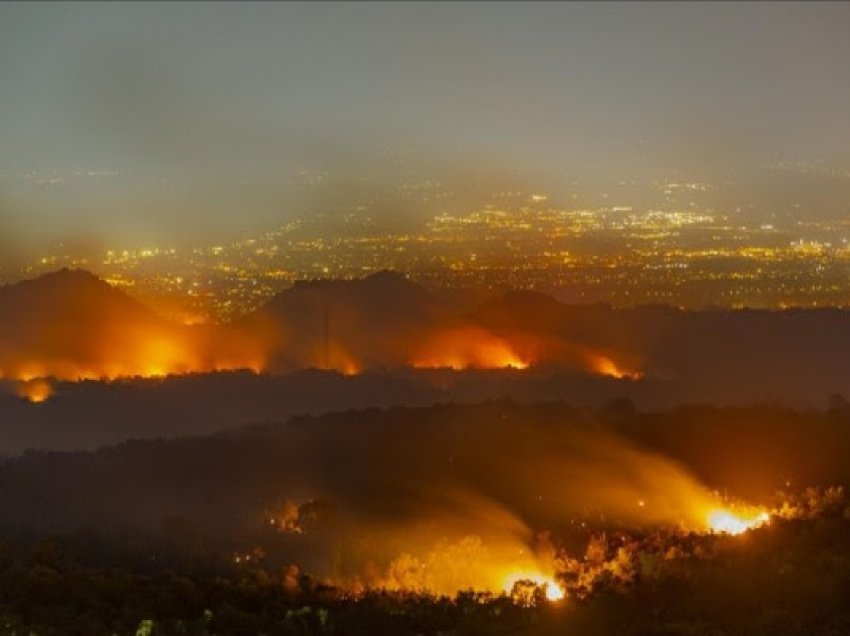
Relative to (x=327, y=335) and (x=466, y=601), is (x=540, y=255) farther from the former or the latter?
(x=466, y=601)

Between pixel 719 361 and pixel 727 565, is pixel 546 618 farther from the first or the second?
pixel 719 361

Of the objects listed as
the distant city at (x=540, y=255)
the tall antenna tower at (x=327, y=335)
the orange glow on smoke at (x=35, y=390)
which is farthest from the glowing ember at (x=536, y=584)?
the distant city at (x=540, y=255)

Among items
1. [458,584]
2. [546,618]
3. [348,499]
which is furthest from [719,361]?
[546,618]

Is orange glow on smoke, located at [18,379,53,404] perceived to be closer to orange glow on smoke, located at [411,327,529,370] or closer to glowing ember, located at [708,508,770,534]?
orange glow on smoke, located at [411,327,529,370]

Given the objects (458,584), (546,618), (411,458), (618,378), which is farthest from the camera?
(618,378)

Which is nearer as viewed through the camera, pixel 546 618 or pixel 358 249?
pixel 546 618

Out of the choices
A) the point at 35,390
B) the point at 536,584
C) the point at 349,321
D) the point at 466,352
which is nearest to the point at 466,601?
the point at 536,584
